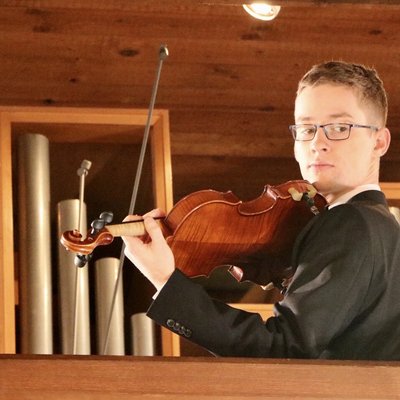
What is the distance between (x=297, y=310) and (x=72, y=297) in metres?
1.93

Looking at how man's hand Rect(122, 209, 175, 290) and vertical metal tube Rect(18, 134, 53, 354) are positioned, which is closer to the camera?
man's hand Rect(122, 209, 175, 290)

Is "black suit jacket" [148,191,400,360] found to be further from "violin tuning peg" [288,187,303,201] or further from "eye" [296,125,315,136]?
"eye" [296,125,315,136]

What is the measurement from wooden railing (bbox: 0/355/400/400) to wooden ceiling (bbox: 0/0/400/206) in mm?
2058

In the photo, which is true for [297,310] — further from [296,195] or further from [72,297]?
[72,297]

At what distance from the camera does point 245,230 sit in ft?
7.36

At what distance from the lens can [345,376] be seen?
6.18 feet

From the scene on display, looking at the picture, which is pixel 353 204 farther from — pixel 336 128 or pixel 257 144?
pixel 257 144

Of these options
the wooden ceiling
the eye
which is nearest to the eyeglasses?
the eye

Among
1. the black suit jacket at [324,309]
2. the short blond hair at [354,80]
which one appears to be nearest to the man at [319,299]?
the black suit jacket at [324,309]

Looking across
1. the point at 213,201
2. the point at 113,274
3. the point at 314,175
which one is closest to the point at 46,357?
the point at 213,201

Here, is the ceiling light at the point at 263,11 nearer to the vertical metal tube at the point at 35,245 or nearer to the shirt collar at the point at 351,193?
the vertical metal tube at the point at 35,245

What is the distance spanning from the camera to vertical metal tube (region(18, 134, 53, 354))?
3.77 metres

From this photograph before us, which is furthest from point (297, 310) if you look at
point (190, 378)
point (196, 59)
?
point (196, 59)

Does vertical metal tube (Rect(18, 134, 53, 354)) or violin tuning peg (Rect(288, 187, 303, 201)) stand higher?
vertical metal tube (Rect(18, 134, 53, 354))
